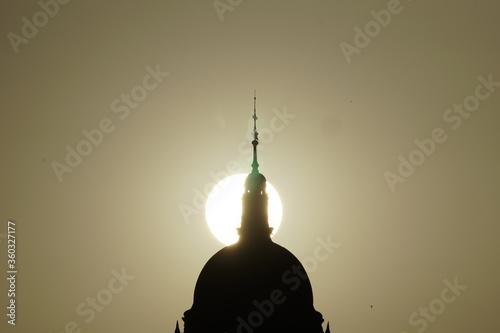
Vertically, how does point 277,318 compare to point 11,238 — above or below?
below

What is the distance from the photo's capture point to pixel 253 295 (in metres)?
47.7

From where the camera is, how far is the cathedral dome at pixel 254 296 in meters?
47.5

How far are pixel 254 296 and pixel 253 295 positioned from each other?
4.3 inches

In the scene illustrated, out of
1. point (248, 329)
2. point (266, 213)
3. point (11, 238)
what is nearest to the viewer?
point (11, 238)

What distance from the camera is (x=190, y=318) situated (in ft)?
161

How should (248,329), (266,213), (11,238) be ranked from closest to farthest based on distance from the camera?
(11,238), (248,329), (266,213)

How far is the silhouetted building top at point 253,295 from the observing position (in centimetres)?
4747

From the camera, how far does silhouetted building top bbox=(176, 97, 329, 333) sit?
47.5 meters

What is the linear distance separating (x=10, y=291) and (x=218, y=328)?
17490 millimetres

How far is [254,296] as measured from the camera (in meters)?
47.7

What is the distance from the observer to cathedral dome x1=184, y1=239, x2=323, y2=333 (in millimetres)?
47469

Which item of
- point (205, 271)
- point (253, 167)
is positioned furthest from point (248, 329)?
point (253, 167)

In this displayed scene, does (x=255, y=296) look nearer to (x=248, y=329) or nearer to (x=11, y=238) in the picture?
(x=248, y=329)

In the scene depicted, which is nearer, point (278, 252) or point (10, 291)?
point (10, 291)
